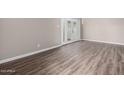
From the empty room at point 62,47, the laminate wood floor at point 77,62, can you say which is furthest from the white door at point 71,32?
the laminate wood floor at point 77,62

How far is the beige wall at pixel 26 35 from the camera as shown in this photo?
2.38 meters

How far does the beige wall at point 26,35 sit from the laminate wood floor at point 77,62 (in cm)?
Result: 27

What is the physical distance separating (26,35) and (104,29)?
1.54m

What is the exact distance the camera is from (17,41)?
2656 millimetres

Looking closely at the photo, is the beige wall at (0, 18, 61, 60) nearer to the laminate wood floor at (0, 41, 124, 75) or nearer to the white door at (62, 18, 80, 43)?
the white door at (62, 18, 80, 43)

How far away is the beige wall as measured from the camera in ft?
7.82

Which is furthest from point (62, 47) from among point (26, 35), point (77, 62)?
point (26, 35)

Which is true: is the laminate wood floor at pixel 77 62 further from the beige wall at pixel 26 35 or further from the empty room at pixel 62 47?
the beige wall at pixel 26 35

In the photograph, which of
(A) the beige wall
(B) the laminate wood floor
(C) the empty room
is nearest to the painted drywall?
(C) the empty room
